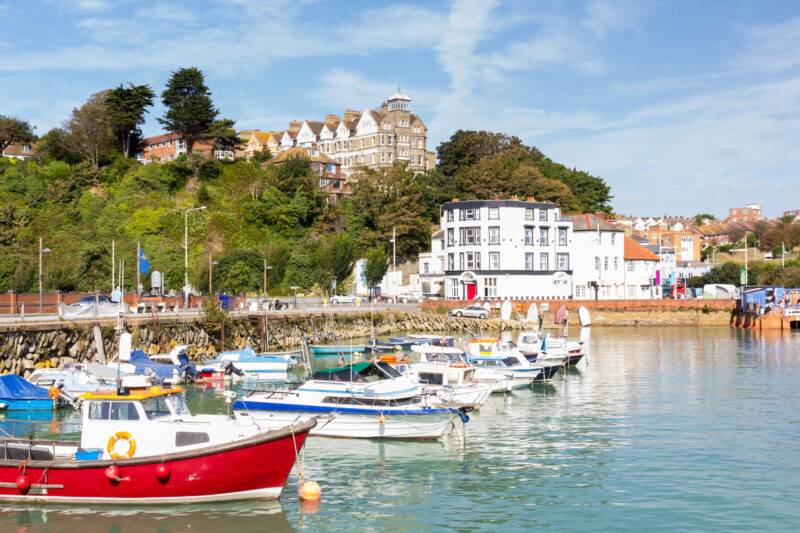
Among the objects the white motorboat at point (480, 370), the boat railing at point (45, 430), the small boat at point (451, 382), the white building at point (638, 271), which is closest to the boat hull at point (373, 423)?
the small boat at point (451, 382)

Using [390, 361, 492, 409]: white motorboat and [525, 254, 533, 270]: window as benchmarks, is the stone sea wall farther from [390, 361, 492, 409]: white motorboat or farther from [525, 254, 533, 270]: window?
[390, 361, 492, 409]: white motorboat

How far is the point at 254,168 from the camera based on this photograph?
10456 cm

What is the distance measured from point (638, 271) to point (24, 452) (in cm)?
9257

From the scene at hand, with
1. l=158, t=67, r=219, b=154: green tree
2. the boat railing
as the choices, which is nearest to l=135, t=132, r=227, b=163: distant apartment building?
l=158, t=67, r=219, b=154: green tree

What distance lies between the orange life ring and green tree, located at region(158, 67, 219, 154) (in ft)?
278

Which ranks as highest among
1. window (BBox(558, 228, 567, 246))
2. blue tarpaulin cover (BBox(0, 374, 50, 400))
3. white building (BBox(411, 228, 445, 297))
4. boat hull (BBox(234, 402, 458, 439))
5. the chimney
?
the chimney

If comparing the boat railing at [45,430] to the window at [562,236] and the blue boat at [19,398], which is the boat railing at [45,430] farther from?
the window at [562,236]

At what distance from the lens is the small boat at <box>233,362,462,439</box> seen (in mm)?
28797

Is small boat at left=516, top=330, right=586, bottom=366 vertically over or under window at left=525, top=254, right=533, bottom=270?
under

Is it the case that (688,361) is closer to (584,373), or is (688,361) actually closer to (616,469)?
(584,373)

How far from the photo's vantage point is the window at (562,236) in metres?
96.8

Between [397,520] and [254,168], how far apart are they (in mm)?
89229

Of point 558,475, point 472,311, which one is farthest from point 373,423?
point 472,311

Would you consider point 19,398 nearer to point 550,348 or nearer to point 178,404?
point 178,404
